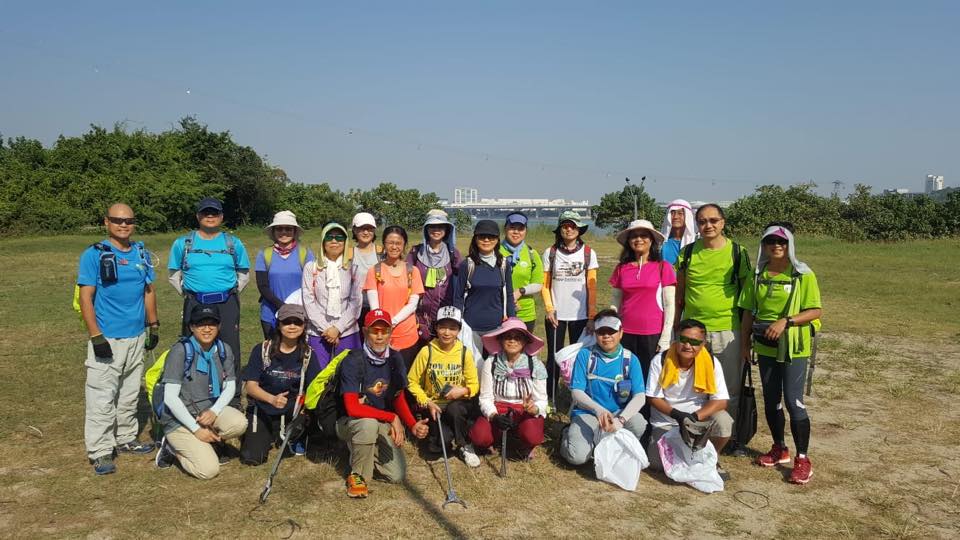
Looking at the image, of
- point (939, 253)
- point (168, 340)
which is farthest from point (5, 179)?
point (939, 253)

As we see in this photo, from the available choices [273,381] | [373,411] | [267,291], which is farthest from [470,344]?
[267,291]

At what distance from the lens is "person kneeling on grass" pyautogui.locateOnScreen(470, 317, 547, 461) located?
17.4ft

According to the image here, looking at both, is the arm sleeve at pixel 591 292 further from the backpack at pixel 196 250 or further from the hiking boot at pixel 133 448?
the hiking boot at pixel 133 448

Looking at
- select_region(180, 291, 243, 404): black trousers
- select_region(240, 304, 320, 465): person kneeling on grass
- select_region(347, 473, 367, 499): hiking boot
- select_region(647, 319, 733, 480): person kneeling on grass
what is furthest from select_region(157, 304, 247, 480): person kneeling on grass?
select_region(647, 319, 733, 480): person kneeling on grass

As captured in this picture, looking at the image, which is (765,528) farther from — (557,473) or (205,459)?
(205,459)

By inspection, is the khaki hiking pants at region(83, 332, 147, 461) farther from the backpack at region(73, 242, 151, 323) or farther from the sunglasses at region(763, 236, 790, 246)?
the sunglasses at region(763, 236, 790, 246)

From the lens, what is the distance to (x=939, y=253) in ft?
79.3

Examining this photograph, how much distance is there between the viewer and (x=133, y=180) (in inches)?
1287

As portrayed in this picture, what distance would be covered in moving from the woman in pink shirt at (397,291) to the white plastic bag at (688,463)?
89.6 inches

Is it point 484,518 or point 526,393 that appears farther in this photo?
point 526,393

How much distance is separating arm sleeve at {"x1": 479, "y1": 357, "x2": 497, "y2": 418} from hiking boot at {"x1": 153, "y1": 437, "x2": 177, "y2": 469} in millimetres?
2524

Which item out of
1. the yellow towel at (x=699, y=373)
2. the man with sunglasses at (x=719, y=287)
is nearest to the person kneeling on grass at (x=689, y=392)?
the yellow towel at (x=699, y=373)

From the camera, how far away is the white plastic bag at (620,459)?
489 centimetres

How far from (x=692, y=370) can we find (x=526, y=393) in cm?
136
